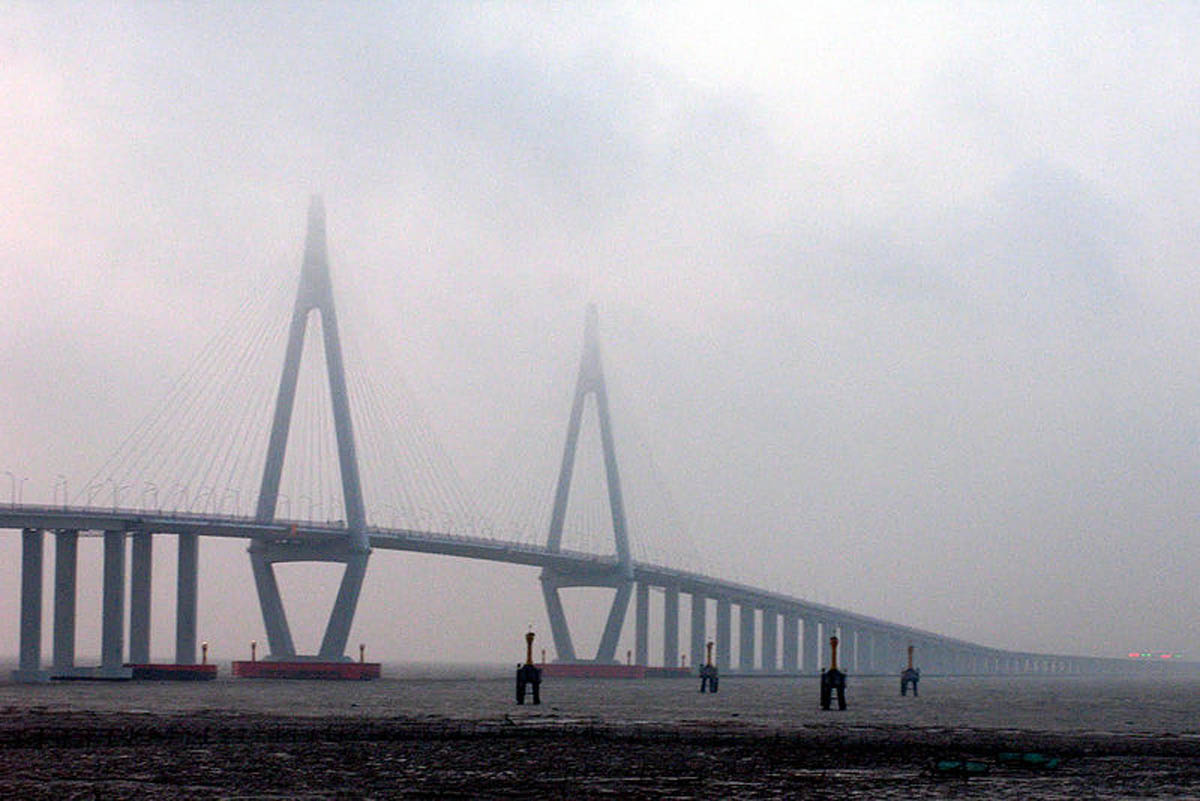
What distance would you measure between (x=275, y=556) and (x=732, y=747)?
264 feet

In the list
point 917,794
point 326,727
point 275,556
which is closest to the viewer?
point 917,794

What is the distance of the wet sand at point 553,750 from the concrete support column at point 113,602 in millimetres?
A: 35942

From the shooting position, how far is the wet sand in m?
37.4

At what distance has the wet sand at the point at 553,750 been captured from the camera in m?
37.4

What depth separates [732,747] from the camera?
2012 inches

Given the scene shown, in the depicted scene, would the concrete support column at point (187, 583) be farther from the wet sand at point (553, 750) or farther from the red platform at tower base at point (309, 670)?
the wet sand at point (553, 750)

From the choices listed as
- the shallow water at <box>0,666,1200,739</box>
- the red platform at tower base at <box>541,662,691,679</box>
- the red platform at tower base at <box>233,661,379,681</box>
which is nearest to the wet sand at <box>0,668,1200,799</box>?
the shallow water at <box>0,666,1200,739</box>

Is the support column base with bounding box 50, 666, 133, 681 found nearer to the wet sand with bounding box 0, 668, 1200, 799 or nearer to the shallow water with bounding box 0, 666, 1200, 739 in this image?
the shallow water with bounding box 0, 666, 1200, 739

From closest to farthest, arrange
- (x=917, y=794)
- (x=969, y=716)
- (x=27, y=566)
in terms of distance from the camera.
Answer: (x=917, y=794) → (x=969, y=716) → (x=27, y=566)

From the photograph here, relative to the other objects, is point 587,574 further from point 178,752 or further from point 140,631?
point 178,752

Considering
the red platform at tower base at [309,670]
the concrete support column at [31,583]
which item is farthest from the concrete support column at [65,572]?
the red platform at tower base at [309,670]

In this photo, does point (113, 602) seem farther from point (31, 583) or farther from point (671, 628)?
point (671, 628)

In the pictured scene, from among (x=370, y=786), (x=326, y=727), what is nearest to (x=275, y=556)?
(x=326, y=727)

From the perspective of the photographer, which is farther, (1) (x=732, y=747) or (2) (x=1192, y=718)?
(2) (x=1192, y=718)
